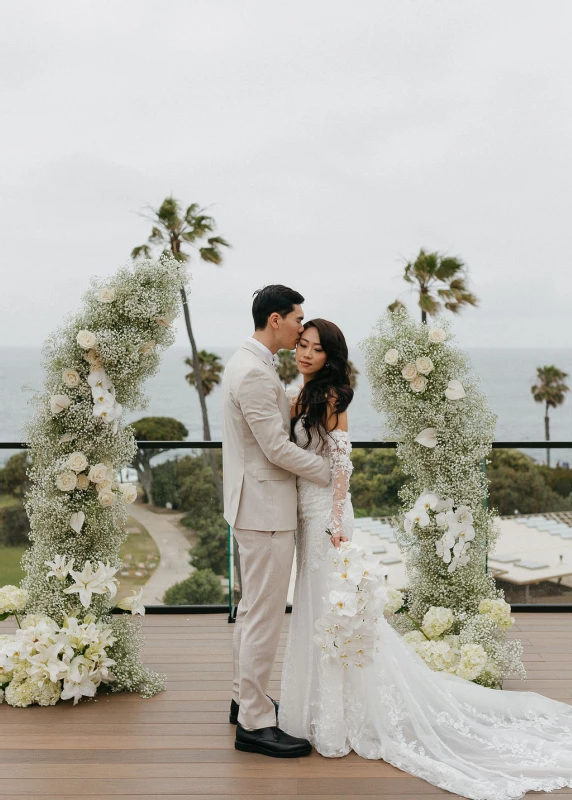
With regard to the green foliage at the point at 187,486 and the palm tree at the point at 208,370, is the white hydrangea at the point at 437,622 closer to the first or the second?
the green foliage at the point at 187,486

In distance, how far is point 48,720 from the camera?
337cm

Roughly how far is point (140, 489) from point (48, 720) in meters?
1.77

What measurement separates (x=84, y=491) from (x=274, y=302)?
135 centimetres

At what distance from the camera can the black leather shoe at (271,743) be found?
298 cm

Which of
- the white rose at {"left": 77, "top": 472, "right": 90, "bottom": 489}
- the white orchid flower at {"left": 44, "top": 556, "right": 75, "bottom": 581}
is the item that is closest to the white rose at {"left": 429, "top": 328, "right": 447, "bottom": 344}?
the white rose at {"left": 77, "top": 472, "right": 90, "bottom": 489}

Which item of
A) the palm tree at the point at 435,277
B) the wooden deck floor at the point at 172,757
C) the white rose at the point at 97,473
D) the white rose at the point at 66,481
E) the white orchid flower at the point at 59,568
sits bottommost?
the wooden deck floor at the point at 172,757

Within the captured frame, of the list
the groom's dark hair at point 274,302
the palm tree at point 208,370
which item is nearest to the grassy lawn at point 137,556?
the groom's dark hair at point 274,302

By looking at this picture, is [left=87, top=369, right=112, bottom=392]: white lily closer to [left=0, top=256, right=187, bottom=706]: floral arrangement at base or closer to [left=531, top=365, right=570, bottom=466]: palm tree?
[left=0, top=256, right=187, bottom=706]: floral arrangement at base

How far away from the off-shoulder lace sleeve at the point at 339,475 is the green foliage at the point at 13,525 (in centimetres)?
283

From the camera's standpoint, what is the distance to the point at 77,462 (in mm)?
3555

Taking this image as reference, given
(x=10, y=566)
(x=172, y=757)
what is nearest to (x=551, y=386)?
(x=10, y=566)

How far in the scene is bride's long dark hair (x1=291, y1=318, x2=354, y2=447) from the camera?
307 centimetres

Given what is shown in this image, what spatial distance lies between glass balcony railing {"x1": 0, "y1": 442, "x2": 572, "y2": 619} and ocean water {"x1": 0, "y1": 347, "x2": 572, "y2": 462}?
29.2 metres

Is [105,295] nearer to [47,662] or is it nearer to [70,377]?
[70,377]
